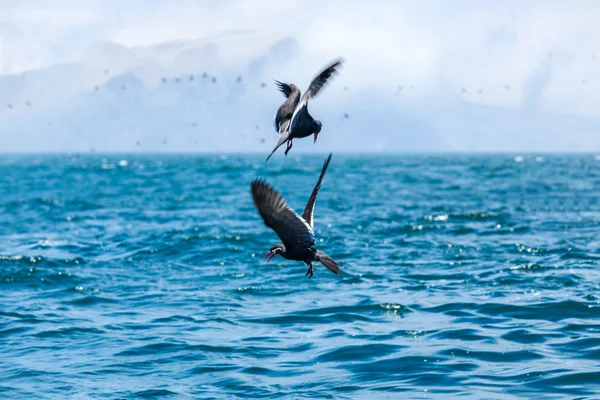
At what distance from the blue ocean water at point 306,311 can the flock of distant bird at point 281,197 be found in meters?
4.11

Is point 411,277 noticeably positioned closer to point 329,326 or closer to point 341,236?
point 329,326

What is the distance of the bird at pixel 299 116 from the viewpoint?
8625 millimetres

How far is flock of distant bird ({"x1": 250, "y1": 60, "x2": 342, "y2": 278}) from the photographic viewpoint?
8.75 metres

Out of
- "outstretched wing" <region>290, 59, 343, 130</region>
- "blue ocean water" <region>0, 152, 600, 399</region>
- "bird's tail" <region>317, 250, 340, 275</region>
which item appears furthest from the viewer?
"blue ocean water" <region>0, 152, 600, 399</region>

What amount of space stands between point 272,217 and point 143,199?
1771 inches

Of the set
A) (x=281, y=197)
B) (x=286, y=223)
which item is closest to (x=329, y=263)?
(x=286, y=223)

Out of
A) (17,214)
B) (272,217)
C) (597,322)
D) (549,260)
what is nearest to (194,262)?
(549,260)

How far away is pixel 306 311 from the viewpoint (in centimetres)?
1911

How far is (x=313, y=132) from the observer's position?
9133mm

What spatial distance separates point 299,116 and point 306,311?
10.8 metres

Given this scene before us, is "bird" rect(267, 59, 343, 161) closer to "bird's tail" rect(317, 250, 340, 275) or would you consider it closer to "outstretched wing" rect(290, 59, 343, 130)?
"outstretched wing" rect(290, 59, 343, 130)

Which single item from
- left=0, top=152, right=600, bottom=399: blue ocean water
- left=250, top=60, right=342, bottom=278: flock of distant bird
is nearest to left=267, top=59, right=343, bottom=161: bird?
left=250, top=60, right=342, bottom=278: flock of distant bird

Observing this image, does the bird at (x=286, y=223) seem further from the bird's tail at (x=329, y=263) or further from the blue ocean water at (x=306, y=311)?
the blue ocean water at (x=306, y=311)

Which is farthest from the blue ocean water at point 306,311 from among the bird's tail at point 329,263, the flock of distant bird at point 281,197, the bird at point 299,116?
→ the bird at point 299,116
